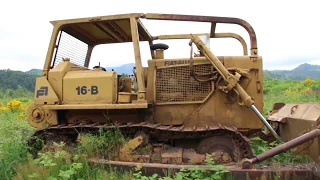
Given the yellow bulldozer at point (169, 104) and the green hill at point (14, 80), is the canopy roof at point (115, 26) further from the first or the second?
the green hill at point (14, 80)

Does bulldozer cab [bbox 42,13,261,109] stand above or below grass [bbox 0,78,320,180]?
above

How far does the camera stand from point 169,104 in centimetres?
535

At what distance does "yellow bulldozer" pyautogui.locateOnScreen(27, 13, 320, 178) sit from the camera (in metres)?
4.73

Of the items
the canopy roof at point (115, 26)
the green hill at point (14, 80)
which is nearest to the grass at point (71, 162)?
the canopy roof at point (115, 26)

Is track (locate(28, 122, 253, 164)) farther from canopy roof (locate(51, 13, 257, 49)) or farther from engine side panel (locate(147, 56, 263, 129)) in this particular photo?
canopy roof (locate(51, 13, 257, 49))


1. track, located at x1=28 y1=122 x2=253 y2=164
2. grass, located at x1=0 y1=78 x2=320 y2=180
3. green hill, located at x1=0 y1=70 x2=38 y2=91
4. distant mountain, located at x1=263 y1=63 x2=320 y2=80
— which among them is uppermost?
distant mountain, located at x1=263 y1=63 x2=320 y2=80

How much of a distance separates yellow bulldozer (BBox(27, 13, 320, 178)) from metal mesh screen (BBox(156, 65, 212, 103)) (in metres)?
0.02

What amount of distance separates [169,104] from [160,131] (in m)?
0.67

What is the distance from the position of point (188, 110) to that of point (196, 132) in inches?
25.0

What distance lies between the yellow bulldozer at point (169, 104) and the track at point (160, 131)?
0.05 feet

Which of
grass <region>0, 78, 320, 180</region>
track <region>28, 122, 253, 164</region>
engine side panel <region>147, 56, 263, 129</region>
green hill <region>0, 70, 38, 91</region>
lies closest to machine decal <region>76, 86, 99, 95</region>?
track <region>28, 122, 253, 164</region>

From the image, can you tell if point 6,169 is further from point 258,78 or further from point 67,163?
point 258,78

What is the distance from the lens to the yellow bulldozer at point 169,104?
473 centimetres

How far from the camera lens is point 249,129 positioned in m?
5.27
